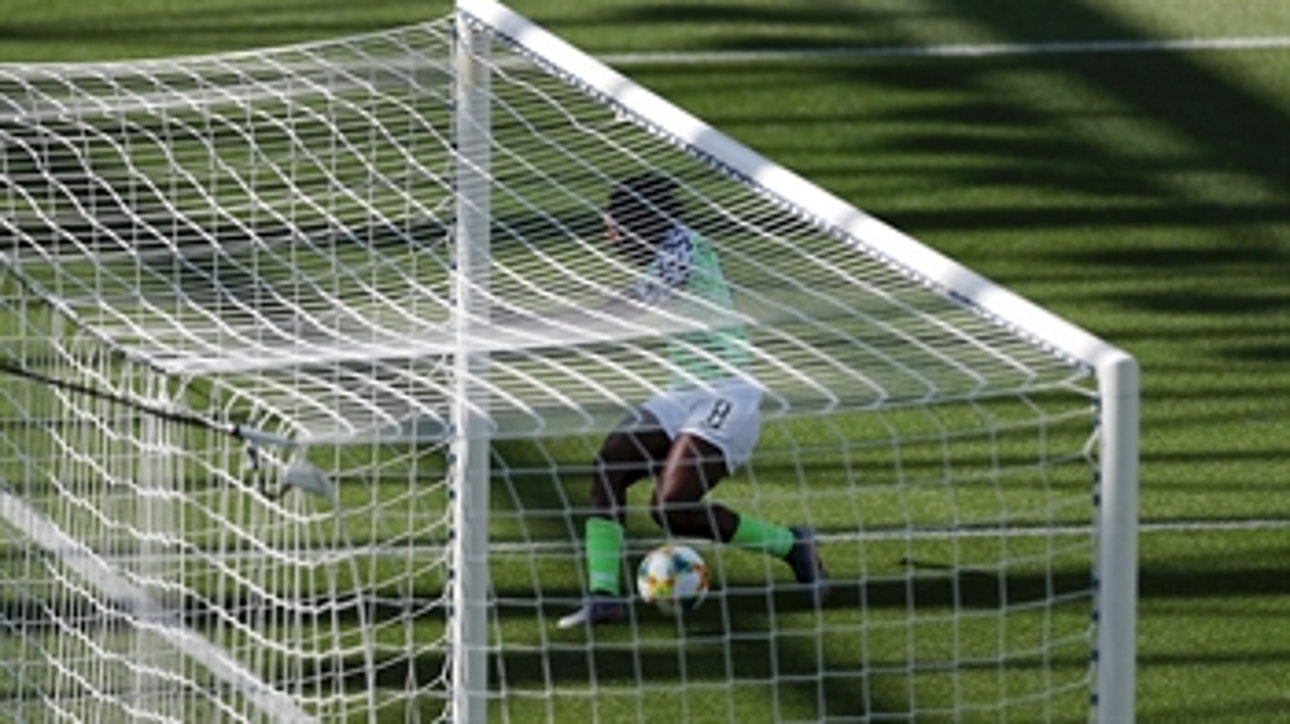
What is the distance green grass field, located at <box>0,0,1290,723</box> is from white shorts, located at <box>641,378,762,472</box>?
1087 millimetres

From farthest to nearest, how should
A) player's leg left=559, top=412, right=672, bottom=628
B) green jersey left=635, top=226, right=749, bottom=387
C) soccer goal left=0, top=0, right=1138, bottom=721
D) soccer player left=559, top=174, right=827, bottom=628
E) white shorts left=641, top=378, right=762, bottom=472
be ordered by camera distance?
player's leg left=559, top=412, right=672, bottom=628, white shorts left=641, top=378, right=762, bottom=472, soccer player left=559, top=174, right=827, bottom=628, green jersey left=635, top=226, right=749, bottom=387, soccer goal left=0, top=0, right=1138, bottom=721

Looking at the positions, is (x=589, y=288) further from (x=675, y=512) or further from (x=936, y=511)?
(x=936, y=511)

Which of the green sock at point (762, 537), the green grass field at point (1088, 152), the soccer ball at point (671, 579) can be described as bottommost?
the soccer ball at point (671, 579)

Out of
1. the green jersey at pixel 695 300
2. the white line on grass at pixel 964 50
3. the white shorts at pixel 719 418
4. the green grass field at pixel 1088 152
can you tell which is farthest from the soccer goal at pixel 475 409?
the white line on grass at pixel 964 50

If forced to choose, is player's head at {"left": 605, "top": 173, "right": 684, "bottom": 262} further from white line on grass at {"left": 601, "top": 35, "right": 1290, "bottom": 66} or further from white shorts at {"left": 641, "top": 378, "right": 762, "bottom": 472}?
white line on grass at {"left": 601, "top": 35, "right": 1290, "bottom": 66}

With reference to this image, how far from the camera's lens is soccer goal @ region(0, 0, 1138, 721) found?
17.6 feet

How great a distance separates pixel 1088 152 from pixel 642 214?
3.60m

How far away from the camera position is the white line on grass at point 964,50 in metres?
10.2

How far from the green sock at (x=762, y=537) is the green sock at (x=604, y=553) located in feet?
0.94

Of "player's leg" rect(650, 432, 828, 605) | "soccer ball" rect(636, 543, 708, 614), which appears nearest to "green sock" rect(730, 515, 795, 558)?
"player's leg" rect(650, 432, 828, 605)

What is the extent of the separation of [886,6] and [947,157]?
108 cm

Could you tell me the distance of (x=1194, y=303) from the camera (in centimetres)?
883

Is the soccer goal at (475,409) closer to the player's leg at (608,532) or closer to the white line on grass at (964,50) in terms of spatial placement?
the player's leg at (608,532)

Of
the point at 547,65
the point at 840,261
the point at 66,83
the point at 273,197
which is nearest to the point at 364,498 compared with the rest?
the point at 273,197
